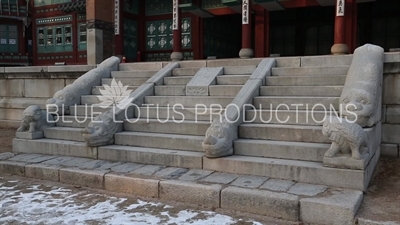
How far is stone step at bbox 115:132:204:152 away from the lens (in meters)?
5.23

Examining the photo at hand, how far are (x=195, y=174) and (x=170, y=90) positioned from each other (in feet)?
8.33

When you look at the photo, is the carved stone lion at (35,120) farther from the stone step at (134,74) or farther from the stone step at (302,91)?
the stone step at (302,91)

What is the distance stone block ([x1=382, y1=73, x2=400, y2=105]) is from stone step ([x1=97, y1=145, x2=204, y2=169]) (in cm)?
322

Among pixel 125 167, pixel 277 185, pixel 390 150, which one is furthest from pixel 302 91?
pixel 125 167

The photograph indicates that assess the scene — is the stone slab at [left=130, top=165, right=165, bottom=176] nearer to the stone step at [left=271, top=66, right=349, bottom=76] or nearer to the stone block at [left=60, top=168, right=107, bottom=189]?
the stone block at [left=60, top=168, right=107, bottom=189]

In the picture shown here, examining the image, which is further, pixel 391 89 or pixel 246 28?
pixel 246 28

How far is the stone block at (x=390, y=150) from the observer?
5570 mm

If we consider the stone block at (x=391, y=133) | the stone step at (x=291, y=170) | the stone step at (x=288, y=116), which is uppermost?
the stone step at (x=288, y=116)

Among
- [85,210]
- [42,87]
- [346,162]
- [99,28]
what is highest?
[99,28]

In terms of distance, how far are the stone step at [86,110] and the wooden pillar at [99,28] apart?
8212 mm

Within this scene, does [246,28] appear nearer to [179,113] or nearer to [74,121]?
[179,113]

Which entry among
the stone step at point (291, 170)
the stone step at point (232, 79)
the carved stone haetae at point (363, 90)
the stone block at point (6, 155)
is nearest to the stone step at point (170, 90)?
the stone step at point (232, 79)

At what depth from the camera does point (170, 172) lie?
4.80 metres

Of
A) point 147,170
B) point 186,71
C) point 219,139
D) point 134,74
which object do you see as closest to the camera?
point 219,139
